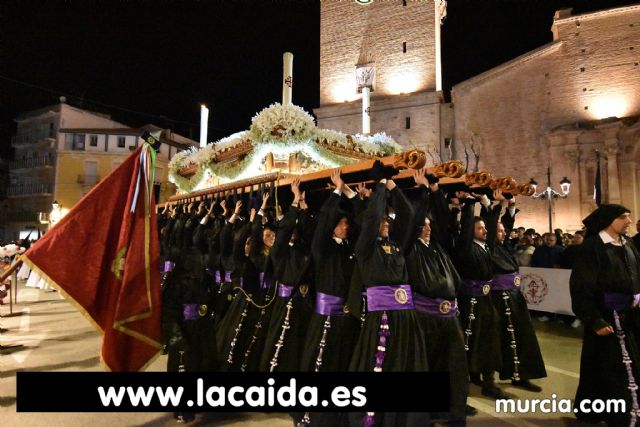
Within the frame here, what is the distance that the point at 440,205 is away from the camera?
14.1 ft

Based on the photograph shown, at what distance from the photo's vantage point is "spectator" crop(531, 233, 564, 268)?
9.14 metres

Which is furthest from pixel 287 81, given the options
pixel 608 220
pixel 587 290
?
pixel 587 290

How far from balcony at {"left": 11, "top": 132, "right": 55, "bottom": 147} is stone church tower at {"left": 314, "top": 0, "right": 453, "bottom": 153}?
2556 cm

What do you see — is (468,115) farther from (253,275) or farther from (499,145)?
(253,275)

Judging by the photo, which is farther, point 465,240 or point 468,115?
Result: point 468,115

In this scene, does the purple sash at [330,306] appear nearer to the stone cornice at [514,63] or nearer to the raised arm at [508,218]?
the raised arm at [508,218]

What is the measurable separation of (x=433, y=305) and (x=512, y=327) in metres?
2.26

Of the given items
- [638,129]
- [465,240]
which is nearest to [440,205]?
[465,240]

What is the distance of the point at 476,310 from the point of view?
5.09 metres

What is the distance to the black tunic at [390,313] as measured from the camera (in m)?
3.17

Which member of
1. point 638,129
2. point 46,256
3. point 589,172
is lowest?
point 46,256

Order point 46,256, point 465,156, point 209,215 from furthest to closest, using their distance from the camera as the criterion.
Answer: point 465,156 → point 209,215 → point 46,256

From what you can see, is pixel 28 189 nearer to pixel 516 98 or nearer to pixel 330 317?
pixel 516 98

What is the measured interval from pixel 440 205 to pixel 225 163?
393cm
